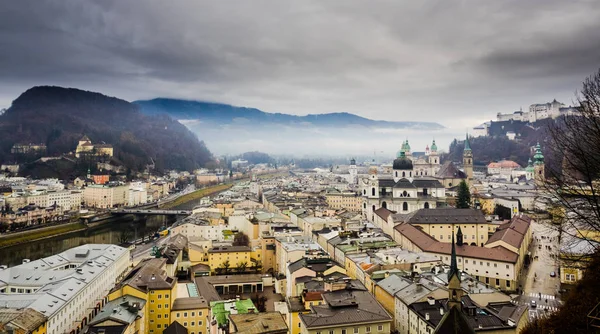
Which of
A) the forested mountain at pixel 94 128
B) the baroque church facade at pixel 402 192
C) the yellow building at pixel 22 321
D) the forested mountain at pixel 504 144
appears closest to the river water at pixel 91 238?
the yellow building at pixel 22 321

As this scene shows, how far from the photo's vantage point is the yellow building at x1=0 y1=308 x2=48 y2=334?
51.2ft

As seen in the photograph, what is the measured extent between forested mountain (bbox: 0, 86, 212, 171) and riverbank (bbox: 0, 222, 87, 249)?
161 ft

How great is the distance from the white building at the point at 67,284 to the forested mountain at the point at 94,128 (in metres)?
74.4

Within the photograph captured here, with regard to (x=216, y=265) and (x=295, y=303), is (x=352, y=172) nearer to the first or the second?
(x=216, y=265)

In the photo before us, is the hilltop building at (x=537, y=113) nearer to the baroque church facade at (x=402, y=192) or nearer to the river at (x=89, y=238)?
the baroque church facade at (x=402, y=192)

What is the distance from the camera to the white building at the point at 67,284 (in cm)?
1886

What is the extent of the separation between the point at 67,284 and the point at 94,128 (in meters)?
120

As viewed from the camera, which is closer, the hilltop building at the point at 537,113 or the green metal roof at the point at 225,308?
the green metal roof at the point at 225,308

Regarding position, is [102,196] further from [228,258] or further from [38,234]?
[228,258]

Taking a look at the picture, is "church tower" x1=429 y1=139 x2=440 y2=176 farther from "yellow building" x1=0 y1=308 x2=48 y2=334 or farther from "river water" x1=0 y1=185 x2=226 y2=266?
"yellow building" x1=0 y1=308 x2=48 y2=334

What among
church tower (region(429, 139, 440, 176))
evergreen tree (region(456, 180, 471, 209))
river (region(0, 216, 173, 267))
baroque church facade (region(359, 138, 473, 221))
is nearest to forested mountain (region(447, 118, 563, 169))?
church tower (region(429, 139, 440, 176))

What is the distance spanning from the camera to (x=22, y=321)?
644 inches

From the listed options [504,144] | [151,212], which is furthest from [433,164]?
[151,212]

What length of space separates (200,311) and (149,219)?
45.0 metres
